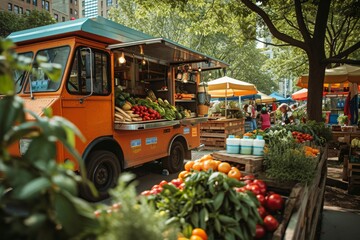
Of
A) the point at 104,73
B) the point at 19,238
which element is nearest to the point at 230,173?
the point at 19,238

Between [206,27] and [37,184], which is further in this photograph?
[206,27]

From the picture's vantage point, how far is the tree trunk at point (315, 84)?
7504mm

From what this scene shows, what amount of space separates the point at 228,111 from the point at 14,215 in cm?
1369

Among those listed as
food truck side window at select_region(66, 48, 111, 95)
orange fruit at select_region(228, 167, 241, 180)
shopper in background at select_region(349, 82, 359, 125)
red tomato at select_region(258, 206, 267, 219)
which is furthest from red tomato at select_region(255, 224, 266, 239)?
shopper in background at select_region(349, 82, 359, 125)

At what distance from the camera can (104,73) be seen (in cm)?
579

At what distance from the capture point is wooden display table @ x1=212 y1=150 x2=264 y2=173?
3273mm

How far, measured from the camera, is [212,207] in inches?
78.0

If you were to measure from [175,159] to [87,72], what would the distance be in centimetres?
400

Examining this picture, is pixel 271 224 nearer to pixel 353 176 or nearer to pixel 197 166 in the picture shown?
pixel 197 166

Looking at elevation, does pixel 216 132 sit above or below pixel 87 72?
below

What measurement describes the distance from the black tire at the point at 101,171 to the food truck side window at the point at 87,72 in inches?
49.0

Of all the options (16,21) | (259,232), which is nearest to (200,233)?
(259,232)

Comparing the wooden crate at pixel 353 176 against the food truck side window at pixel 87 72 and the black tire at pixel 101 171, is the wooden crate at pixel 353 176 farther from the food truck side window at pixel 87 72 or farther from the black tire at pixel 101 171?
the food truck side window at pixel 87 72

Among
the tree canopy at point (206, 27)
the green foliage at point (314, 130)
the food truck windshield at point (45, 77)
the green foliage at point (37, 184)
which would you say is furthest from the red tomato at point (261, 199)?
the tree canopy at point (206, 27)
